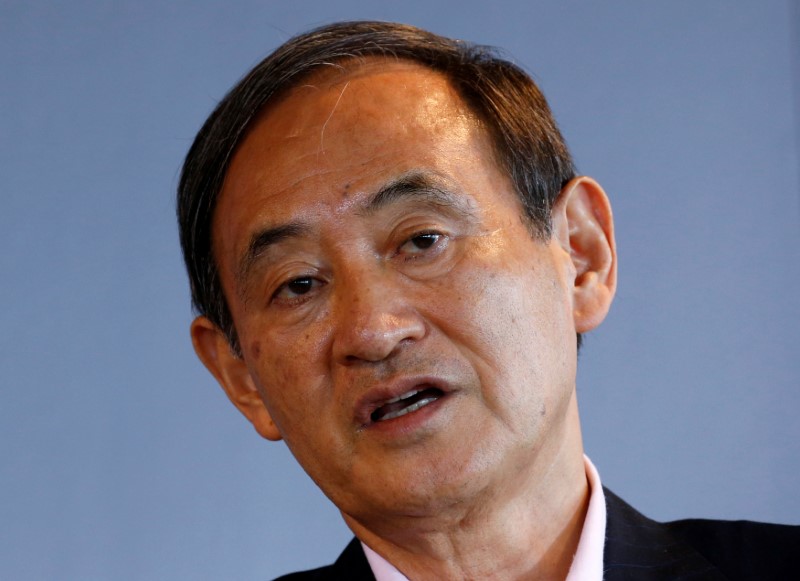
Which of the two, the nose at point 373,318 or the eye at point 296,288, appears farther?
the eye at point 296,288

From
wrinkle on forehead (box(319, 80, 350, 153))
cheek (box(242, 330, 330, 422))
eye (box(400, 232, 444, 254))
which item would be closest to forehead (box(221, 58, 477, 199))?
wrinkle on forehead (box(319, 80, 350, 153))

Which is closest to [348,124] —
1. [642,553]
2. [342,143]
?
[342,143]

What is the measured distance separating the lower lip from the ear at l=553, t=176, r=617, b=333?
0.98 feet

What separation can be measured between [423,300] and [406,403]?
0.13 m

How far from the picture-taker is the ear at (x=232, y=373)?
175 centimetres

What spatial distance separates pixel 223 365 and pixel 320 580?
1.16 ft

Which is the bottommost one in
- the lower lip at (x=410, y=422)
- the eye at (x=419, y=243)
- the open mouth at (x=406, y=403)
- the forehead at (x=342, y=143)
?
the lower lip at (x=410, y=422)

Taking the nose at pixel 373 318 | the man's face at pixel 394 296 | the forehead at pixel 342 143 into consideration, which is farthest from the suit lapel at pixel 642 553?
the forehead at pixel 342 143

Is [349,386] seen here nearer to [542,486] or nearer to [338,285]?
[338,285]

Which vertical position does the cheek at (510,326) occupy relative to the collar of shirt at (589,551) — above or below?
above

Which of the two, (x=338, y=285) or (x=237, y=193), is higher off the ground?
(x=237, y=193)

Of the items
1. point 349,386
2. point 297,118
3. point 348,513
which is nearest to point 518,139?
point 297,118

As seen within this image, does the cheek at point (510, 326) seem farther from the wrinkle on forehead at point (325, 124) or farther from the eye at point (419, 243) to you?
the wrinkle on forehead at point (325, 124)

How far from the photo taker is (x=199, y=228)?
176 centimetres
